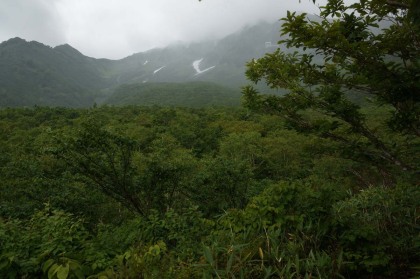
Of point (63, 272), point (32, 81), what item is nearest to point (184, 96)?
point (32, 81)

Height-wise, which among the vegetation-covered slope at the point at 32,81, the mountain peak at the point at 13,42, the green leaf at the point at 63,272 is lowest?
the green leaf at the point at 63,272

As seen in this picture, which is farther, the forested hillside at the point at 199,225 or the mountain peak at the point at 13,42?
the mountain peak at the point at 13,42

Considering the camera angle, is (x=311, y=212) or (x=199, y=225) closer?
(x=311, y=212)

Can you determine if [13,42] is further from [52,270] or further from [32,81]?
[52,270]

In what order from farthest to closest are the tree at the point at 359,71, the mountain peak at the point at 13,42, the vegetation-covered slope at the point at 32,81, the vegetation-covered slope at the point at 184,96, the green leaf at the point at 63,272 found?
the mountain peak at the point at 13,42, the vegetation-covered slope at the point at 32,81, the vegetation-covered slope at the point at 184,96, the tree at the point at 359,71, the green leaf at the point at 63,272

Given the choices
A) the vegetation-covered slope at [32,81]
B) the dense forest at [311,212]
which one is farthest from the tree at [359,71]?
the vegetation-covered slope at [32,81]

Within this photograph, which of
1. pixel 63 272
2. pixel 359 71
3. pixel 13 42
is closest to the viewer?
pixel 63 272

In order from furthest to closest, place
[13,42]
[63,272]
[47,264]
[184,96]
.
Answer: [13,42] < [184,96] < [47,264] < [63,272]

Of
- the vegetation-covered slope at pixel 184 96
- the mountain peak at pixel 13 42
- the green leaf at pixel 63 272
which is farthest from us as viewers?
the mountain peak at pixel 13 42

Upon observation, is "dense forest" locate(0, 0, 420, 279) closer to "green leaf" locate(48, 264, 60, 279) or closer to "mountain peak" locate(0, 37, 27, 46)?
"green leaf" locate(48, 264, 60, 279)

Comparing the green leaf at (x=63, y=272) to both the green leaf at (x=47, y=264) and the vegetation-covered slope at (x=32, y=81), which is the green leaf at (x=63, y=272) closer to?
the green leaf at (x=47, y=264)

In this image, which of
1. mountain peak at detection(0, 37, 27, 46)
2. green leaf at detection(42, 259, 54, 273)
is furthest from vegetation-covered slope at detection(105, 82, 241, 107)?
green leaf at detection(42, 259, 54, 273)

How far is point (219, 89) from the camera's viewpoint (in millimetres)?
134625

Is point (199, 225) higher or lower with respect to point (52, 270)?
lower
